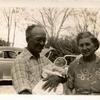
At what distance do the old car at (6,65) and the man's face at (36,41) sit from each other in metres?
0.06

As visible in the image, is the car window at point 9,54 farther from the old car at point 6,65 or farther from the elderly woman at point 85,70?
the elderly woman at point 85,70

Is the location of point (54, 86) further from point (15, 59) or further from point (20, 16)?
point (20, 16)

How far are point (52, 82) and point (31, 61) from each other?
5.9 inches

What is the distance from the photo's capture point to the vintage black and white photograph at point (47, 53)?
53.2 inches

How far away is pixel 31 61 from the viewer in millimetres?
1374

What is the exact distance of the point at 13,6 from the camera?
141 centimetres

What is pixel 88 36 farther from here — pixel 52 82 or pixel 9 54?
pixel 9 54

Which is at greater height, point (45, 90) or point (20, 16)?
point (20, 16)

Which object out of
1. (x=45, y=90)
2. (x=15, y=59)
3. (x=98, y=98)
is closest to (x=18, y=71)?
(x=15, y=59)

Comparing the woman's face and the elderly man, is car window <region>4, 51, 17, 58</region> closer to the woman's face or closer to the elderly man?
the elderly man

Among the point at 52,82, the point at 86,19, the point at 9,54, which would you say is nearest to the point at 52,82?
the point at 52,82

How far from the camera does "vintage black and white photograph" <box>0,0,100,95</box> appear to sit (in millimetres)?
1351

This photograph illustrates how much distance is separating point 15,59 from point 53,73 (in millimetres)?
205

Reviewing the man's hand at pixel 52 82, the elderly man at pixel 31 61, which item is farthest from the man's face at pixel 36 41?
the man's hand at pixel 52 82
